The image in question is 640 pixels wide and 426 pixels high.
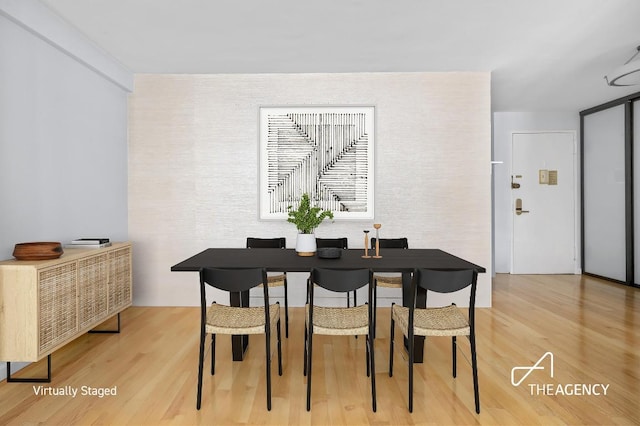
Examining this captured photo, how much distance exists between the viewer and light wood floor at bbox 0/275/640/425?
2264mm

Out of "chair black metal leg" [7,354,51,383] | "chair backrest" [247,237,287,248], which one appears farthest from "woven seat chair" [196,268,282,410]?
"chair backrest" [247,237,287,248]

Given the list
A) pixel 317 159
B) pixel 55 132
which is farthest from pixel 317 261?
pixel 55 132

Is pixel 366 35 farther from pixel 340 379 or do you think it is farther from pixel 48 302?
pixel 48 302

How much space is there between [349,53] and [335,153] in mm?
1181

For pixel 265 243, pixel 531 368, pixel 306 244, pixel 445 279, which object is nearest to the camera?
pixel 445 279

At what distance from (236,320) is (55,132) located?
2.54m

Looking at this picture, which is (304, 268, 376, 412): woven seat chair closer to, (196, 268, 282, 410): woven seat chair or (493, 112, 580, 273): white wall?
(196, 268, 282, 410): woven seat chair

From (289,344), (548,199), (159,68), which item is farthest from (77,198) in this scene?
(548,199)

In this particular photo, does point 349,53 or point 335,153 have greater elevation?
point 349,53

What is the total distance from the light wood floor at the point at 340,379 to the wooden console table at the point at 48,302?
0.31m

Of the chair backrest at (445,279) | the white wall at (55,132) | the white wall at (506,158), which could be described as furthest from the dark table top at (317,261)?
the white wall at (506,158)

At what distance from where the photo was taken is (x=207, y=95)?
4656 millimetres

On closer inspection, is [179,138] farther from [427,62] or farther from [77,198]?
[427,62]

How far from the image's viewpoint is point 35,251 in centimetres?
275
